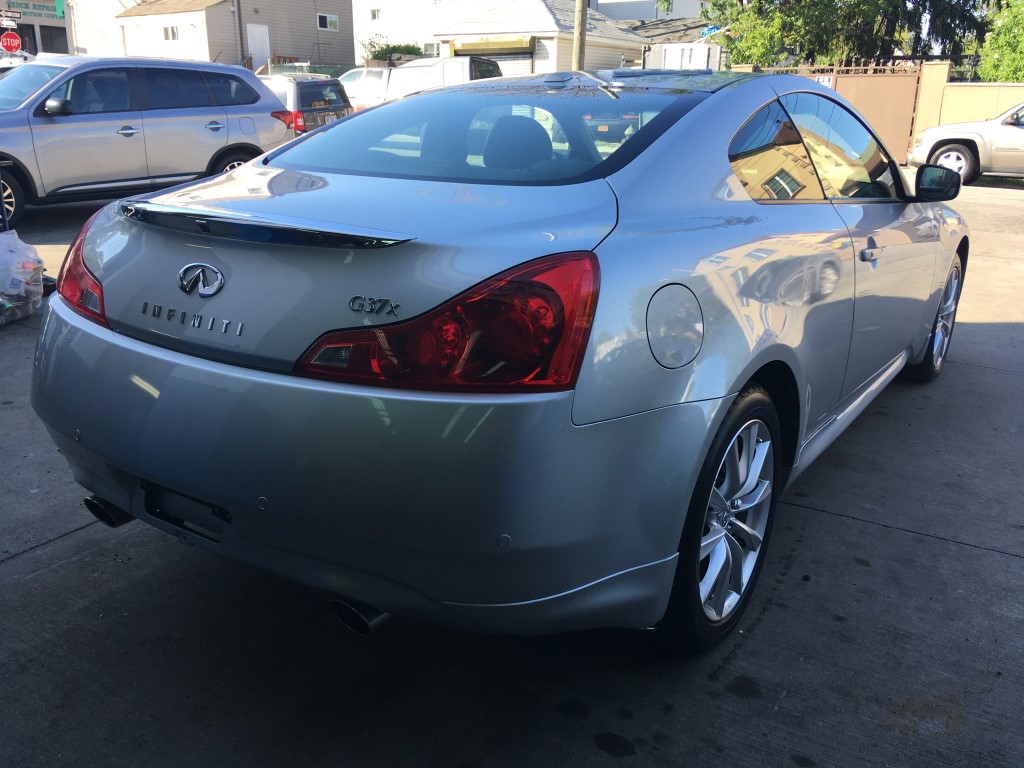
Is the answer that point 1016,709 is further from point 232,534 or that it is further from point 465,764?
point 232,534

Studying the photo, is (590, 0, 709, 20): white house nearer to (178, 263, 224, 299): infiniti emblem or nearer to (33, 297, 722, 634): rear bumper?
(178, 263, 224, 299): infiniti emblem

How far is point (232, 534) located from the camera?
2.16m

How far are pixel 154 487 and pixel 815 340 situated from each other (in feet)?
6.56

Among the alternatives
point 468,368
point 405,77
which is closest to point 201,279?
point 468,368

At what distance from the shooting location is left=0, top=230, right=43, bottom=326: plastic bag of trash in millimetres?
5902

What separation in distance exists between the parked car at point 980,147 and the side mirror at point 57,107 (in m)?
14.3

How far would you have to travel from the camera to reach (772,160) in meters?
2.96

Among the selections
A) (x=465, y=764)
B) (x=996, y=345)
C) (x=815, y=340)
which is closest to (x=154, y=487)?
(x=465, y=764)

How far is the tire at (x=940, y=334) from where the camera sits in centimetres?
505

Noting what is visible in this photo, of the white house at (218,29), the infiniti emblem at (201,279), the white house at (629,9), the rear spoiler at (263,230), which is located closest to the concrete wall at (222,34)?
the white house at (218,29)

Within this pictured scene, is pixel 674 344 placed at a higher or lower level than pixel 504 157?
lower

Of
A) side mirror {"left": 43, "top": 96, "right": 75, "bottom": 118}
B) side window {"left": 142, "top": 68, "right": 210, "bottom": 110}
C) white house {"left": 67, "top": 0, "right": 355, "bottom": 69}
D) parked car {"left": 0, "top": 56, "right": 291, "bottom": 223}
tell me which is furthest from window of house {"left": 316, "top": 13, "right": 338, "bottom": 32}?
side mirror {"left": 43, "top": 96, "right": 75, "bottom": 118}

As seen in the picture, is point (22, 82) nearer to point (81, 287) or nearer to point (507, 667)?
point (81, 287)

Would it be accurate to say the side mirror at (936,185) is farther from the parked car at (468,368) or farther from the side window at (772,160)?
the parked car at (468,368)
